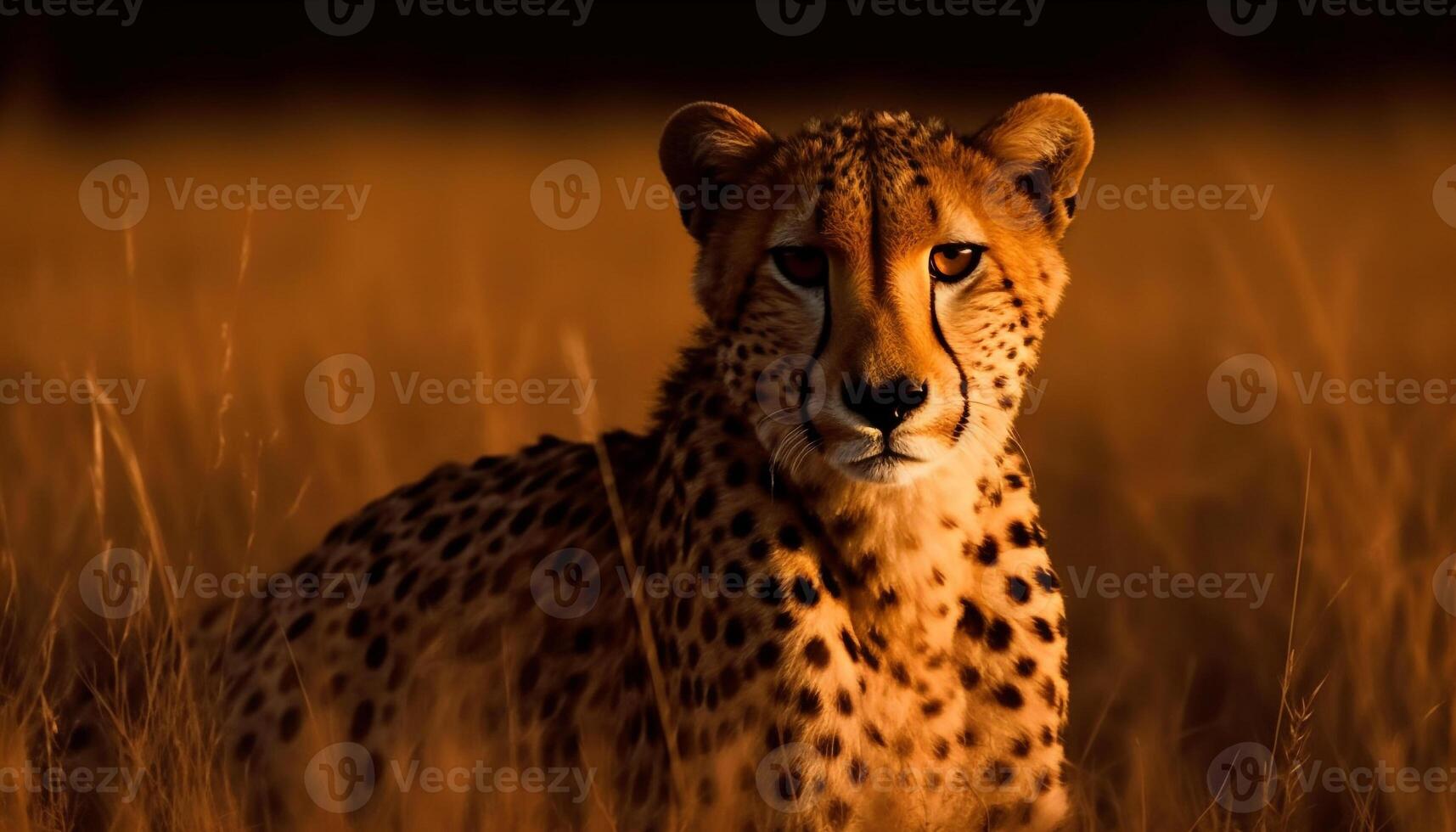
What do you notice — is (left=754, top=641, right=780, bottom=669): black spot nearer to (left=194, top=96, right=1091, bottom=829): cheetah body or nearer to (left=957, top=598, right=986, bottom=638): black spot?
(left=194, top=96, right=1091, bottom=829): cheetah body

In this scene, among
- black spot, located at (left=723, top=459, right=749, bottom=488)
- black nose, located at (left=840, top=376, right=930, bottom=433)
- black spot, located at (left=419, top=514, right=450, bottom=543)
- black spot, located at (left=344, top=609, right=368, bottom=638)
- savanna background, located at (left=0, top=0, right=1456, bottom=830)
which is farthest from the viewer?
savanna background, located at (left=0, top=0, right=1456, bottom=830)

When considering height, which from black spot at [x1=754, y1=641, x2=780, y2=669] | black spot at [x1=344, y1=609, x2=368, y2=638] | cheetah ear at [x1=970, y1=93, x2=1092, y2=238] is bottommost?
black spot at [x1=754, y1=641, x2=780, y2=669]

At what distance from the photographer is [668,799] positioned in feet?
8.34

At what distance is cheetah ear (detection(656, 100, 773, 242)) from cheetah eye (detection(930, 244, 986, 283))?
400 millimetres

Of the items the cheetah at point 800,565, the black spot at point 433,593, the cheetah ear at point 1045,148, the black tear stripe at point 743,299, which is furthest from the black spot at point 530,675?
the cheetah ear at point 1045,148

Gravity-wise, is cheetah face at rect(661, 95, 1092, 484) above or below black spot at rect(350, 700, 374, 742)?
above

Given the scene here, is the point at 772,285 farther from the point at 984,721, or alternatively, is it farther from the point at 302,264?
the point at 302,264

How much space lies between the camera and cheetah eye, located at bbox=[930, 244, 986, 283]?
2631mm

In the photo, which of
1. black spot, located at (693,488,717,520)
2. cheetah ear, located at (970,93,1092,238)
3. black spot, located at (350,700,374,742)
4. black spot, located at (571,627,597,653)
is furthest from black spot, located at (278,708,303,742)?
cheetah ear, located at (970,93,1092,238)

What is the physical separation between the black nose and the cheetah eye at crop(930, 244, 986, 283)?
12.0 inches

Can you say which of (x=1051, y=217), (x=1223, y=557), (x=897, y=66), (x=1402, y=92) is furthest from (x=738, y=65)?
(x=1051, y=217)

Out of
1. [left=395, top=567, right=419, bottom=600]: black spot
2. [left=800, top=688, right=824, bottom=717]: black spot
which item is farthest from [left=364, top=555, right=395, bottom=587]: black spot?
[left=800, top=688, right=824, bottom=717]: black spot

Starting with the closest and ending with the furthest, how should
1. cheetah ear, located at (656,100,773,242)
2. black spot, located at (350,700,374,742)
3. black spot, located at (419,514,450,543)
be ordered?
cheetah ear, located at (656,100,773,242) → black spot, located at (350,700,374,742) → black spot, located at (419,514,450,543)

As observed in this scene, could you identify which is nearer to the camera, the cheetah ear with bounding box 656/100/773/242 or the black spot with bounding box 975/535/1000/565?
the black spot with bounding box 975/535/1000/565
